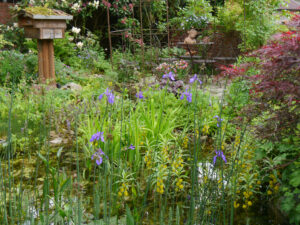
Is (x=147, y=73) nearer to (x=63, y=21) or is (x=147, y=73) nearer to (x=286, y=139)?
(x=63, y=21)

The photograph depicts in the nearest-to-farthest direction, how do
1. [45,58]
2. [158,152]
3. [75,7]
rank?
[158,152] < [45,58] < [75,7]

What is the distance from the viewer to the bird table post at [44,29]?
5.01 metres

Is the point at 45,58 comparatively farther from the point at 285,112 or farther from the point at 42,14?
the point at 285,112

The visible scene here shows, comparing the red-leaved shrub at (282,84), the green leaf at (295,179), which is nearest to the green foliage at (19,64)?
the red-leaved shrub at (282,84)

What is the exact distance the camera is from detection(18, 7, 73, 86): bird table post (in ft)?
16.4

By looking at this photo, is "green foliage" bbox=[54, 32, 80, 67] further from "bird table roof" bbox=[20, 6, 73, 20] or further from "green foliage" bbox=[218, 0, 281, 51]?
"green foliage" bbox=[218, 0, 281, 51]

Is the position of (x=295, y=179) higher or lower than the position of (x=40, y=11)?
lower

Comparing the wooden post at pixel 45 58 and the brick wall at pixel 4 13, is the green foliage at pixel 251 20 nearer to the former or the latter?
the wooden post at pixel 45 58

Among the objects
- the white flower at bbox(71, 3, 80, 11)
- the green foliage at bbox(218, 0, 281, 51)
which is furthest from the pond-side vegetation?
the white flower at bbox(71, 3, 80, 11)

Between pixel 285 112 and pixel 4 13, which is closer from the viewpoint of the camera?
pixel 285 112

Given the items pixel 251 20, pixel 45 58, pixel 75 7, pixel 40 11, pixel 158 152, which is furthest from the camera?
pixel 75 7

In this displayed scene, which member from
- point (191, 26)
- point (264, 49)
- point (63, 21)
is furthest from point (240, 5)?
point (264, 49)

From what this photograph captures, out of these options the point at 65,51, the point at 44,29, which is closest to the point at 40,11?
the point at 44,29

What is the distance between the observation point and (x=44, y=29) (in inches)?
200
